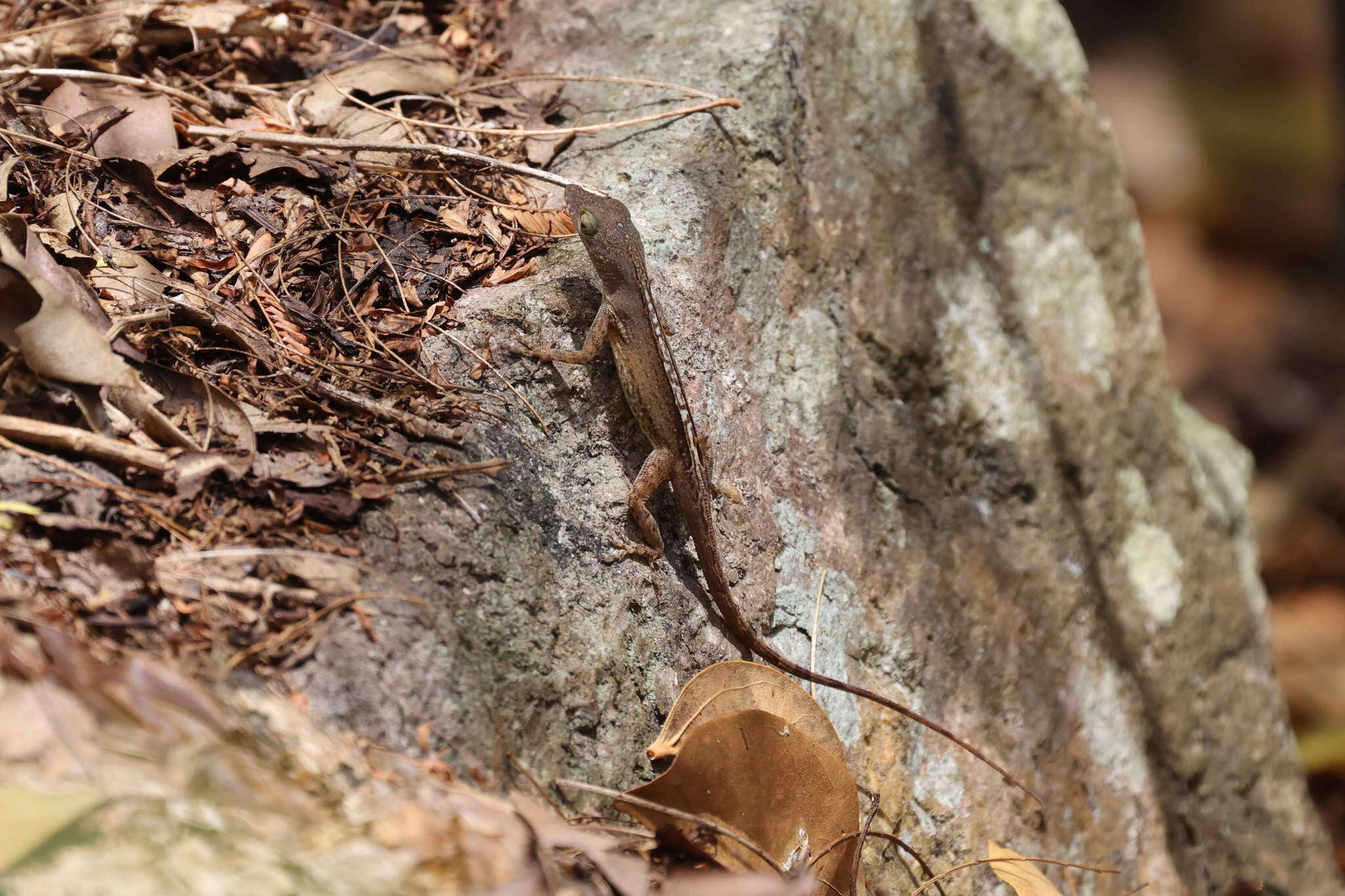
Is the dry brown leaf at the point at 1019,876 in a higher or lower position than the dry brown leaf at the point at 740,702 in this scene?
lower

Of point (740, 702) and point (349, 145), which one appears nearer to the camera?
point (740, 702)

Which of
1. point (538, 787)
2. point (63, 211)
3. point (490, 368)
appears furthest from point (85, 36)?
point (538, 787)

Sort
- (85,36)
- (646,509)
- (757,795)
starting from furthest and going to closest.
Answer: (85,36) → (646,509) → (757,795)

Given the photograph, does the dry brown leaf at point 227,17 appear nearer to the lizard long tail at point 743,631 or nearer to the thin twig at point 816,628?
the lizard long tail at point 743,631

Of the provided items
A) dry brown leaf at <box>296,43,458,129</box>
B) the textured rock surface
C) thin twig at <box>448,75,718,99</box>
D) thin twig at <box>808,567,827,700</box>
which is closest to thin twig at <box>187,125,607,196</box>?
dry brown leaf at <box>296,43,458,129</box>

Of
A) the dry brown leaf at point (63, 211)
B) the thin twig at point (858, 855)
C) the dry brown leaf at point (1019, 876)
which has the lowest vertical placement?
the dry brown leaf at point (1019, 876)

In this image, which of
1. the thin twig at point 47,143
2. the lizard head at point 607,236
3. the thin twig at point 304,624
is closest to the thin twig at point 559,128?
the lizard head at point 607,236

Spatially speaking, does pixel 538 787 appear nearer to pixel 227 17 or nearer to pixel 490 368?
pixel 490 368
